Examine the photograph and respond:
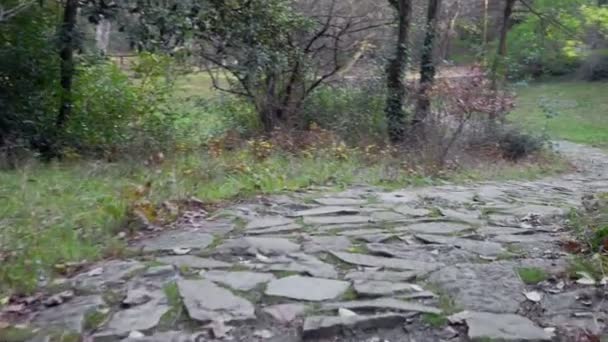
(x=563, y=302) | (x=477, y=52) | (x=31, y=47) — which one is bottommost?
(x=563, y=302)

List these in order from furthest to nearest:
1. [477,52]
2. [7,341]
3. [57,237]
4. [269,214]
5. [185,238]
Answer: [477,52]
[269,214]
[185,238]
[57,237]
[7,341]

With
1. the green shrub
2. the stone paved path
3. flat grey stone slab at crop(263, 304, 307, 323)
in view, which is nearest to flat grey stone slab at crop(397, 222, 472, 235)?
the stone paved path

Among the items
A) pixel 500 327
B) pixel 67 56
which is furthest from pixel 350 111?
pixel 500 327

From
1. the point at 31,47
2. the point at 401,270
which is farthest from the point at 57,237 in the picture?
the point at 31,47

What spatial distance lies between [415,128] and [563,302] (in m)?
8.86

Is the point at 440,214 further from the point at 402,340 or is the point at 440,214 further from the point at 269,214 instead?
the point at 402,340

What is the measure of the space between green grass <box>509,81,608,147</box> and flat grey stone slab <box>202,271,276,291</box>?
16289 mm

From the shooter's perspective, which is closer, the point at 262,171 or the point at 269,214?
the point at 269,214

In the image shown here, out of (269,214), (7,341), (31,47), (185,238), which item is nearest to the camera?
(7,341)

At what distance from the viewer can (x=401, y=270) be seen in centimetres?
413

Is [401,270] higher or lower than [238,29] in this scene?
lower

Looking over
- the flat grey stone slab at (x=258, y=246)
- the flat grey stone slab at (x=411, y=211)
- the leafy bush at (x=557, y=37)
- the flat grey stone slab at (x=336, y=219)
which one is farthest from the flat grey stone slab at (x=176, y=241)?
the leafy bush at (x=557, y=37)

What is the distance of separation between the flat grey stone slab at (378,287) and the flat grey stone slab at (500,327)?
0.42 m

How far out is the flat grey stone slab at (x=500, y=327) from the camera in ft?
10.1
